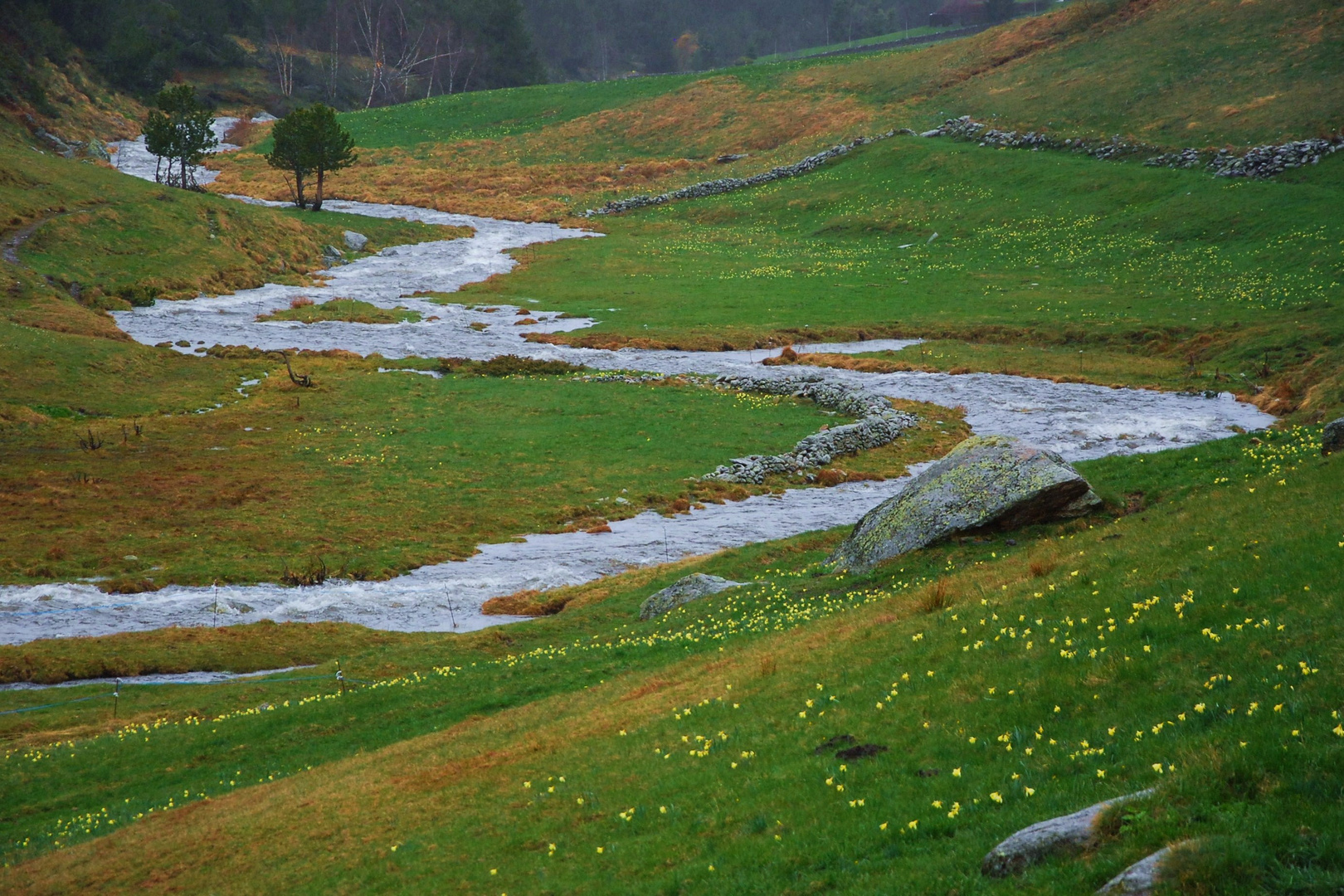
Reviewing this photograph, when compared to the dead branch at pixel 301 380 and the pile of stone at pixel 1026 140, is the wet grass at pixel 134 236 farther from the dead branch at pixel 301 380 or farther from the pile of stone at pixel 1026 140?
the pile of stone at pixel 1026 140

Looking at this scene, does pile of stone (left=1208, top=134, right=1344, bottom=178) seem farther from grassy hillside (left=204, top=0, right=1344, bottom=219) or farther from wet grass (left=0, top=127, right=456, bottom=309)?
wet grass (left=0, top=127, right=456, bottom=309)

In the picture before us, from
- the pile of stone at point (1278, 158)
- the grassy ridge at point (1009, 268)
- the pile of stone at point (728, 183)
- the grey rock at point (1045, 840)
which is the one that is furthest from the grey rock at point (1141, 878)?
the pile of stone at point (728, 183)

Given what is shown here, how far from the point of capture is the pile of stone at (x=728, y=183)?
123m

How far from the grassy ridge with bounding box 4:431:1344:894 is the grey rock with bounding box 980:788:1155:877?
0.18 metres

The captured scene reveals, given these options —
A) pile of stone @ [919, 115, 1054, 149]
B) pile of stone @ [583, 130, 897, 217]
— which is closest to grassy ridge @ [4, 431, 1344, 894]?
pile of stone @ [919, 115, 1054, 149]

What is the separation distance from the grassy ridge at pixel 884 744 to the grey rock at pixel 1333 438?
2.04 metres

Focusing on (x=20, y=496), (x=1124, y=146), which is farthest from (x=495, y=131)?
(x=20, y=496)

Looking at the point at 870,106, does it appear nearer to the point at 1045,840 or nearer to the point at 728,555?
the point at 728,555

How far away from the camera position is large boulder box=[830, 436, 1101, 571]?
944 inches

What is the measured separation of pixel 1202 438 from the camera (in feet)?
148

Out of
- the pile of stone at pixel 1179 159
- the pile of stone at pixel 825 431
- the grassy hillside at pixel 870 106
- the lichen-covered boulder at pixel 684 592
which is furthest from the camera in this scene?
the grassy hillside at pixel 870 106

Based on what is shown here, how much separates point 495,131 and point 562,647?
148 metres

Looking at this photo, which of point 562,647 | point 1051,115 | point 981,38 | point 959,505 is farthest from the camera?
point 981,38

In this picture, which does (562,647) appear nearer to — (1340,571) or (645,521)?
(645,521)
